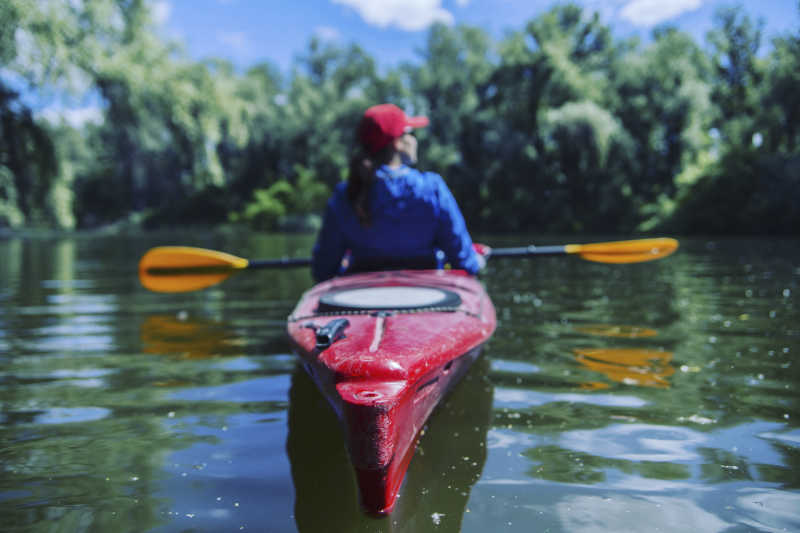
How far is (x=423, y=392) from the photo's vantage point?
1.96 m

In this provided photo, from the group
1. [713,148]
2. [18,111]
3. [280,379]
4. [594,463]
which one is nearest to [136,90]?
[18,111]

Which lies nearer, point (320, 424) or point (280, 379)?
point (320, 424)

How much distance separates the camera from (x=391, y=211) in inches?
118

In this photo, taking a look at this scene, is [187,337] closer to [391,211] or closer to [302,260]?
[302,260]

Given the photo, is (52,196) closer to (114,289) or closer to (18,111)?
(18,111)

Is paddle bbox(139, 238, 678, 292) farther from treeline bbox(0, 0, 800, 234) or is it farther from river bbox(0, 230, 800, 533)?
treeline bbox(0, 0, 800, 234)

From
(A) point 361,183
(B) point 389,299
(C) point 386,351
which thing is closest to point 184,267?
(A) point 361,183

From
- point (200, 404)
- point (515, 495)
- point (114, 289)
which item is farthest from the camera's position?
point (114, 289)

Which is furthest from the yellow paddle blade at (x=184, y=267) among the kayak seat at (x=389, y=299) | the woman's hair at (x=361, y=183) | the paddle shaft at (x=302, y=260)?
the kayak seat at (x=389, y=299)

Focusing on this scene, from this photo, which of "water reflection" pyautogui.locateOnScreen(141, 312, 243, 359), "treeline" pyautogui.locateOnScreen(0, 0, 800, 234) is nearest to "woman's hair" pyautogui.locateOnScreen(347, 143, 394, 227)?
"water reflection" pyautogui.locateOnScreen(141, 312, 243, 359)

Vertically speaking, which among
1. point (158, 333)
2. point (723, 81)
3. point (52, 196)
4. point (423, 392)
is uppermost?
point (723, 81)

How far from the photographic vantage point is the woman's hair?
297 cm

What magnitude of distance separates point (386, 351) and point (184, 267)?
3324mm

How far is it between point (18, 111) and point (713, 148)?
82.8ft
